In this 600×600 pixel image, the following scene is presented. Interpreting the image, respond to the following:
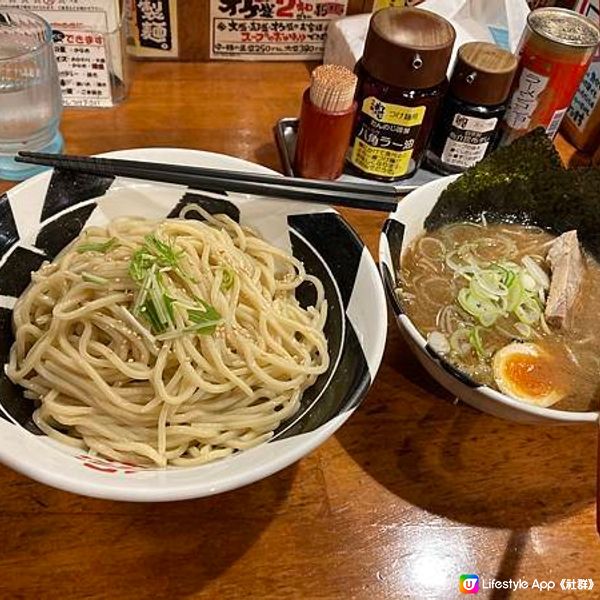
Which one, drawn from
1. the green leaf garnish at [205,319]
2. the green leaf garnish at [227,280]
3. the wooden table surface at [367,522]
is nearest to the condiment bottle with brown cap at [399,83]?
the wooden table surface at [367,522]

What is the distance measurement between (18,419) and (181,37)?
52.0 inches

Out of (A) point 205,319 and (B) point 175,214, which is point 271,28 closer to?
(B) point 175,214

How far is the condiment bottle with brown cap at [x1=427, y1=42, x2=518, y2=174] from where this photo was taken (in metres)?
1.60

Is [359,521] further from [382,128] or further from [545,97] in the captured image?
[545,97]

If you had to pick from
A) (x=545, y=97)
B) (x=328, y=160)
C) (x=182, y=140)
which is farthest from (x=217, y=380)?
(x=545, y=97)

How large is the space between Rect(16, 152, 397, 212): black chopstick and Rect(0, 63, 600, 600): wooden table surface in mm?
335

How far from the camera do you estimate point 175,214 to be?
1.35 meters

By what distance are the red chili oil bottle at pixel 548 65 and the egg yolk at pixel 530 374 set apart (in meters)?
0.73

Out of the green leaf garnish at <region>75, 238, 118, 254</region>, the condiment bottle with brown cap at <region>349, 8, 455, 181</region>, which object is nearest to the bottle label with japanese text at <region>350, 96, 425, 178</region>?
the condiment bottle with brown cap at <region>349, 8, 455, 181</region>

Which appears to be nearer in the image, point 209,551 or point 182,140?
point 209,551

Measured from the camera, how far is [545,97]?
1.72 meters

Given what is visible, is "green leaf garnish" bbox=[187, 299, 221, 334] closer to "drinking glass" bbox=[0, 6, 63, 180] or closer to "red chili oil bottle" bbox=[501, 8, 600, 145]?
"drinking glass" bbox=[0, 6, 63, 180]

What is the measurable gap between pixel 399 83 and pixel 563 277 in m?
0.56

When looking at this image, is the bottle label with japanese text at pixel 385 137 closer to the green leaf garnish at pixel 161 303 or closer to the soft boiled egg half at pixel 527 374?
the soft boiled egg half at pixel 527 374
